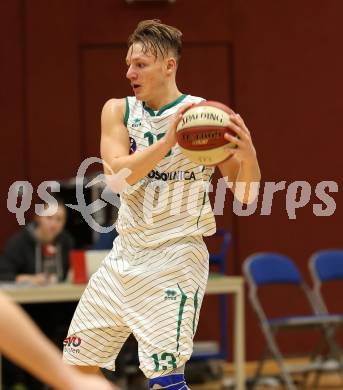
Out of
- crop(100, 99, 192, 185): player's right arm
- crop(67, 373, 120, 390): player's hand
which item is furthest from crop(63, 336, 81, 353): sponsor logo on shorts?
crop(67, 373, 120, 390): player's hand

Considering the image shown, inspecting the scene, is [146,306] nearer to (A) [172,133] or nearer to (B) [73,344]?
(B) [73,344]

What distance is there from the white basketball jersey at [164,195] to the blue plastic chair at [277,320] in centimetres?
443

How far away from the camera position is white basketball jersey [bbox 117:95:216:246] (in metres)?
4.22

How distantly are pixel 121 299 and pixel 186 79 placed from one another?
632cm

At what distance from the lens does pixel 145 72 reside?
13.8ft

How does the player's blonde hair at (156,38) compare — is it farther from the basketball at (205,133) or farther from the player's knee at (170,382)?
the player's knee at (170,382)

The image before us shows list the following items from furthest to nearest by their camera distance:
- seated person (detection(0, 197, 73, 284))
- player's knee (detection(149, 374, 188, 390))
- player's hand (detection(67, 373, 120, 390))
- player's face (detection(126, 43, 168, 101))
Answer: seated person (detection(0, 197, 73, 284)) < player's face (detection(126, 43, 168, 101)) < player's knee (detection(149, 374, 188, 390)) < player's hand (detection(67, 373, 120, 390))

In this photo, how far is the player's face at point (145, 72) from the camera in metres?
4.22

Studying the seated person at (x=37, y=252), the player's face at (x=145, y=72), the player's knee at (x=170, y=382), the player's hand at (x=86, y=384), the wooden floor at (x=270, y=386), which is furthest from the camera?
the wooden floor at (x=270, y=386)

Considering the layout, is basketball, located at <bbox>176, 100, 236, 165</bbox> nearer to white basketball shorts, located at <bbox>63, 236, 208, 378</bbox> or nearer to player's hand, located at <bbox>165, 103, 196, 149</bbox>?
player's hand, located at <bbox>165, 103, 196, 149</bbox>

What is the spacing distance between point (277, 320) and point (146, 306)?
4.63 m

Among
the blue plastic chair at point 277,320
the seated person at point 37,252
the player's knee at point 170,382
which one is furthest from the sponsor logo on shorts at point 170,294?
the blue plastic chair at point 277,320

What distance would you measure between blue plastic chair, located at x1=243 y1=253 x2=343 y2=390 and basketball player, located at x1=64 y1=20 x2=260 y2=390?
173 inches

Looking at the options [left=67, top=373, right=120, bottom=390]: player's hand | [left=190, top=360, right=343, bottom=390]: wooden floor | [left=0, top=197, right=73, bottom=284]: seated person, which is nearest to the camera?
[left=67, top=373, right=120, bottom=390]: player's hand
